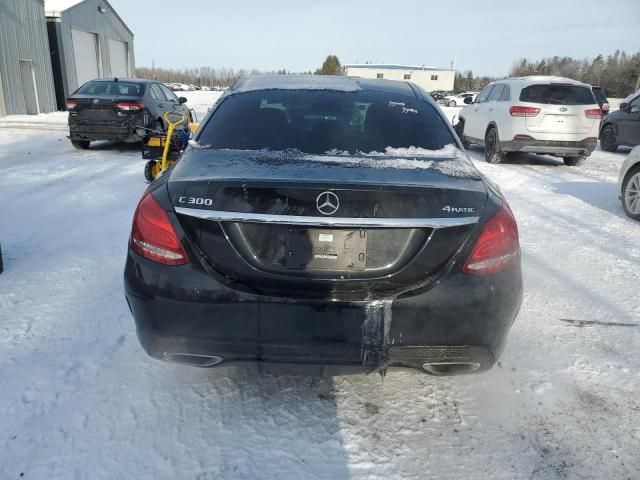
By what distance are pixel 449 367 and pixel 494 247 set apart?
552 mm

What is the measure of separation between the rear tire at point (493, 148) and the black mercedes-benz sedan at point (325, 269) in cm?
882

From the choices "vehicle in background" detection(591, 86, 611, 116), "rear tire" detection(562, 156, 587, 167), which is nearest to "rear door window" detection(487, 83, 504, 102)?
"rear tire" detection(562, 156, 587, 167)

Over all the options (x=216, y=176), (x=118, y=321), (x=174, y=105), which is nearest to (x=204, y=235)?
(x=216, y=176)

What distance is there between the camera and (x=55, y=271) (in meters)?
3.93

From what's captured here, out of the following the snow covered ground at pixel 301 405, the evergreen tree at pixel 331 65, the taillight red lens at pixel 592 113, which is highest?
the evergreen tree at pixel 331 65

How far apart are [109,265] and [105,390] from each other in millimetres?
1840

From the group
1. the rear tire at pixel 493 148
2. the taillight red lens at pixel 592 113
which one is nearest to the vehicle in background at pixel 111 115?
the rear tire at pixel 493 148

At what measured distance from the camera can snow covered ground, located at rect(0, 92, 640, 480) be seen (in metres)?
2.05

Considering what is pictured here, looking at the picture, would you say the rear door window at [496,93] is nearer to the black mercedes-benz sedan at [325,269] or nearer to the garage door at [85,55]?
the black mercedes-benz sedan at [325,269]

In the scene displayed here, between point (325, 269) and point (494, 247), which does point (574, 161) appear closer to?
point (494, 247)

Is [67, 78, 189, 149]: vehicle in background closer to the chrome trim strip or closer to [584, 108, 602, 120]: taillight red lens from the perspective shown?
[584, 108, 602, 120]: taillight red lens

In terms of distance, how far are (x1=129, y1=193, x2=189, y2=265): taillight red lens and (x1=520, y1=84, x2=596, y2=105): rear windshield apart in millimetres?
9323

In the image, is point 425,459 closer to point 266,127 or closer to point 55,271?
point 266,127

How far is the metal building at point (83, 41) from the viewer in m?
21.1
